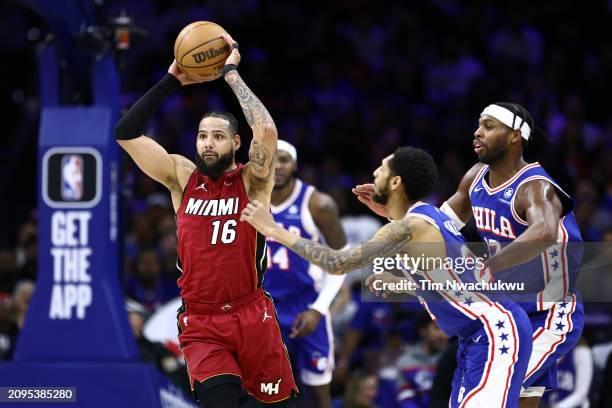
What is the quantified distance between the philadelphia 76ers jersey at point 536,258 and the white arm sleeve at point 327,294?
147 centimetres

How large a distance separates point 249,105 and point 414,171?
0.95 meters

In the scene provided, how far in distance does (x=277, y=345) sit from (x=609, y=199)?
6702 mm

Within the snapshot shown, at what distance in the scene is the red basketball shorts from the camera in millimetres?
5805

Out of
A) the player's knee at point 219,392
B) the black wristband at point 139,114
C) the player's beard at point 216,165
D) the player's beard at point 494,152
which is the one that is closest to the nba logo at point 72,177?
the black wristband at point 139,114

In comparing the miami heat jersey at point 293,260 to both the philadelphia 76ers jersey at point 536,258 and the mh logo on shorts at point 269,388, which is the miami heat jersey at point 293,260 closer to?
the philadelphia 76ers jersey at point 536,258

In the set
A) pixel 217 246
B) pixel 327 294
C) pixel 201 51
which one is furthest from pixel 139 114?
pixel 327 294

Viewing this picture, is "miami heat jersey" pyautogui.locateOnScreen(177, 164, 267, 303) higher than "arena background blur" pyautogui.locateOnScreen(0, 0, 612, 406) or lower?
lower

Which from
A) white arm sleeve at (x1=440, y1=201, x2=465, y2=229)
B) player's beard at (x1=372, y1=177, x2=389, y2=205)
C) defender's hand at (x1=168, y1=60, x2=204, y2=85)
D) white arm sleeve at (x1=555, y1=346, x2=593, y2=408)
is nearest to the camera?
player's beard at (x1=372, y1=177, x2=389, y2=205)

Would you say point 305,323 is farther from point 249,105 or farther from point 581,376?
point 581,376

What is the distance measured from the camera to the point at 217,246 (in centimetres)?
588

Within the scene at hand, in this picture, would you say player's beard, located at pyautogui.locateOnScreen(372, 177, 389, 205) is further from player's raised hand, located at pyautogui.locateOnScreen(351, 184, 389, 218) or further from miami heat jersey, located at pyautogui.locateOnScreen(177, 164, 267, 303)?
miami heat jersey, located at pyautogui.locateOnScreen(177, 164, 267, 303)

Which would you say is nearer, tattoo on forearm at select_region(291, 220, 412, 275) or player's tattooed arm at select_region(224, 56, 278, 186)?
tattoo on forearm at select_region(291, 220, 412, 275)

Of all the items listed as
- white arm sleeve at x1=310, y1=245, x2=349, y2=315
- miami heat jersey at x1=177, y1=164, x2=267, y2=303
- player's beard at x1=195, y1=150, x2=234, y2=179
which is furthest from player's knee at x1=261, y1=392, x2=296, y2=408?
white arm sleeve at x1=310, y1=245, x2=349, y2=315

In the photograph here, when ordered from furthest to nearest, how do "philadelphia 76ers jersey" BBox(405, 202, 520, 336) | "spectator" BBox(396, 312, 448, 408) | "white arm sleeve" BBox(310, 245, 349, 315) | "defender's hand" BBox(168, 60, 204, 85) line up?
1. "spectator" BBox(396, 312, 448, 408)
2. "white arm sleeve" BBox(310, 245, 349, 315)
3. "defender's hand" BBox(168, 60, 204, 85)
4. "philadelphia 76ers jersey" BBox(405, 202, 520, 336)
